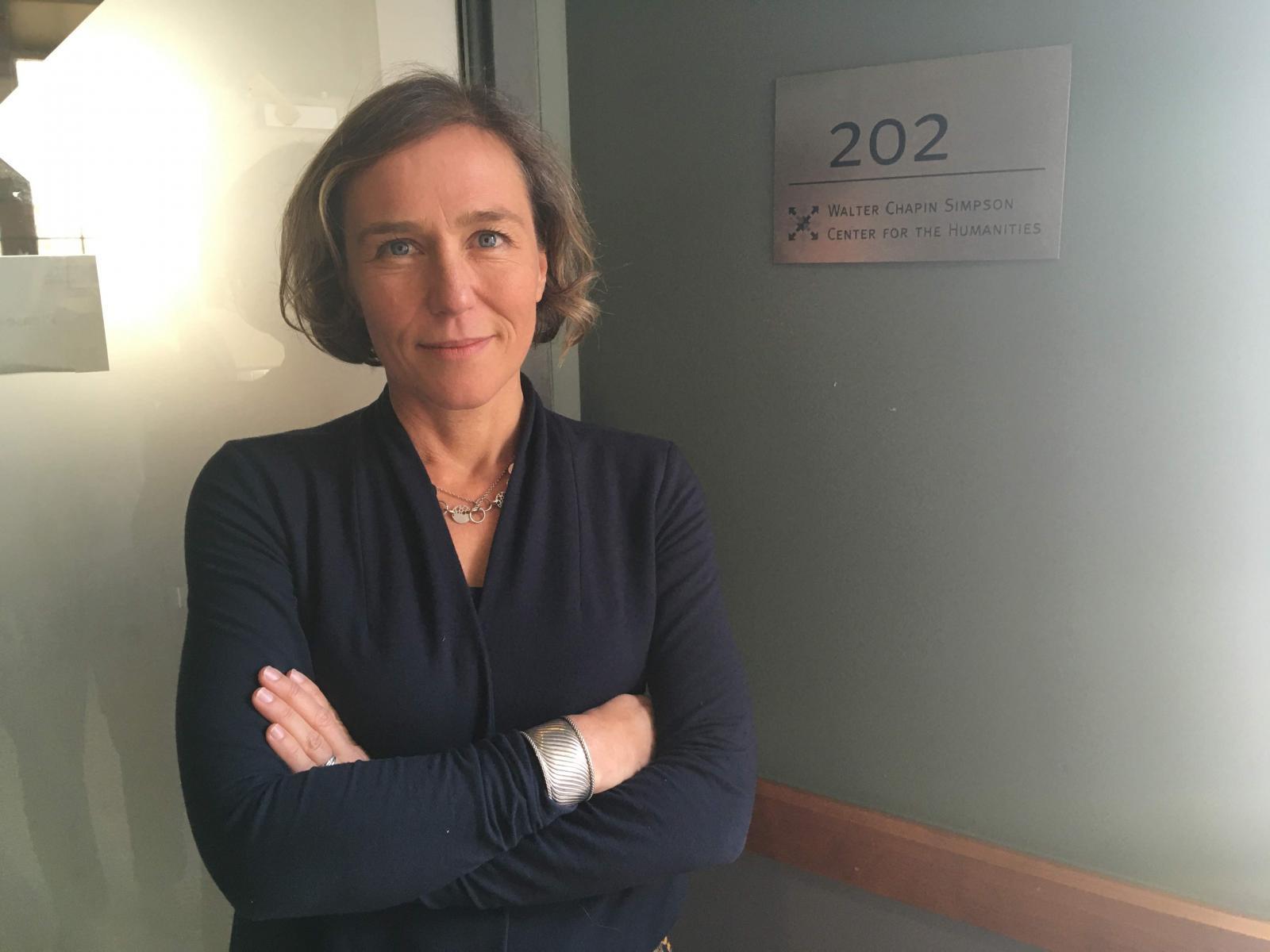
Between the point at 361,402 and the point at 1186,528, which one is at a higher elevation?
the point at 361,402

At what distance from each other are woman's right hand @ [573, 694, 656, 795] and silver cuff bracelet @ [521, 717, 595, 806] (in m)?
0.01

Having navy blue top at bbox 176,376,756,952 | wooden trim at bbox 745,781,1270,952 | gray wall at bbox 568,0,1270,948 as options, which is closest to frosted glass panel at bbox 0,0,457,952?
navy blue top at bbox 176,376,756,952

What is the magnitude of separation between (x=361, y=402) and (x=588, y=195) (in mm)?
619

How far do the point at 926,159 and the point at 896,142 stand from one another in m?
0.06

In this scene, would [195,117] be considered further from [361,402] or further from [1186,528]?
[1186,528]

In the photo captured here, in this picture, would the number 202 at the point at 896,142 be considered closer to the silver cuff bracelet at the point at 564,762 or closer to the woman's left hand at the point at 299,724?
the silver cuff bracelet at the point at 564,762

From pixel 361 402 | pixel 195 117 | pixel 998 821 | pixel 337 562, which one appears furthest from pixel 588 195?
pixel 998 821

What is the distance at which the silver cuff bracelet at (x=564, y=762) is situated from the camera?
106 cm

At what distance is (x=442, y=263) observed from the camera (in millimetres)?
1164

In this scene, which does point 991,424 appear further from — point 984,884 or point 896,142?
point 984,884

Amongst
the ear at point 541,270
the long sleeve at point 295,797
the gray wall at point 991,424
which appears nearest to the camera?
the long sleeve at point 295,797

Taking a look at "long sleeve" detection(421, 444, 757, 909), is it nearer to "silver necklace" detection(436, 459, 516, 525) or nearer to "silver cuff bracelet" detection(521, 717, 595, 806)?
"silver cuff bracelet" detection(521, 717, 595, 806)

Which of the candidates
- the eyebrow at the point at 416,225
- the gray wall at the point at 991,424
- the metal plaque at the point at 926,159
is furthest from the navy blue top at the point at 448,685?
the metal plaque at the point at 926,159

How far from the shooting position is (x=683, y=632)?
4.03ft
